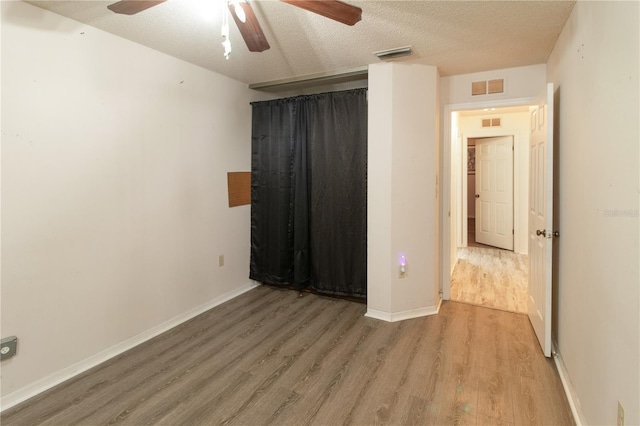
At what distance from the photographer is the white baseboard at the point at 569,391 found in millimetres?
1773

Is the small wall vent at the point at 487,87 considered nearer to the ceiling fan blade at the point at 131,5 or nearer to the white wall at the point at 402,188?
the white wall at the point at 402,188

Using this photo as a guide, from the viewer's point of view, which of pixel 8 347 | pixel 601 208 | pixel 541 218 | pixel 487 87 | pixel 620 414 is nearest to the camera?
pixel 620 414

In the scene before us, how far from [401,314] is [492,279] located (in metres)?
1.85

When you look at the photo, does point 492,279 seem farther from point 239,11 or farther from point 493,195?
point 239,11

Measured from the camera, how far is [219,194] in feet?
11.6

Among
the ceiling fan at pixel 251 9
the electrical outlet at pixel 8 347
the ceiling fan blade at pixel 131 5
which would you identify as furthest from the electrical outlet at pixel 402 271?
the electrical outlet at pixel 8 347

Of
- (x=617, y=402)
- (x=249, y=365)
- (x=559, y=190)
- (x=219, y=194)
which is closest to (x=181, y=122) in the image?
(x=219, y=194)

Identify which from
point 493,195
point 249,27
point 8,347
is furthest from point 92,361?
point 493,195

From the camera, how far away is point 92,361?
7.83 ft

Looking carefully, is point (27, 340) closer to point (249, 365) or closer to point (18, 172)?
point (18, 172)

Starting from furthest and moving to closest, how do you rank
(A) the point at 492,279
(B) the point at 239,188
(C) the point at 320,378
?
1. (A) the point at 492,279
2. (B) the point at 239,188
3. (C) the point at 320,378

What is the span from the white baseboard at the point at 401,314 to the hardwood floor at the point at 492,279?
0.56m

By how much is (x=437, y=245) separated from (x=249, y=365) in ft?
7.00

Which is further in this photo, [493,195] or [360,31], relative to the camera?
[493,195]
